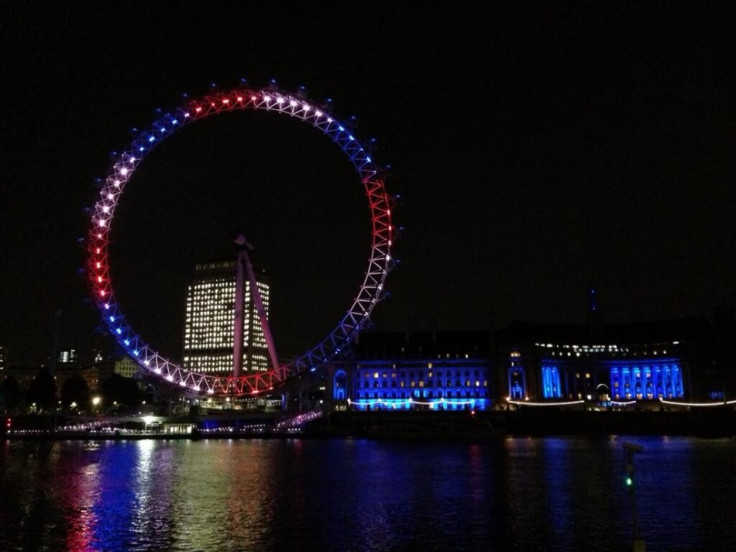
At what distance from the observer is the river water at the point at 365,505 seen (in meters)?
22.6

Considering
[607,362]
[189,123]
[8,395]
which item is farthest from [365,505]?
[607,362]

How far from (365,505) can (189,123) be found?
5475 cm

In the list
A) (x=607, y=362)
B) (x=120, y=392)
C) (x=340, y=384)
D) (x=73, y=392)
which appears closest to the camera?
(x=73, y=392)

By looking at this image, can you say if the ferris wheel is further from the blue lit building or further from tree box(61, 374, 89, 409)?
the blue lit building

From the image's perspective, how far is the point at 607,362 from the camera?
171 meters

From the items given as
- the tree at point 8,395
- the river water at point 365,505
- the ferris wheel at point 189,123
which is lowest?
the river water at point 365,505

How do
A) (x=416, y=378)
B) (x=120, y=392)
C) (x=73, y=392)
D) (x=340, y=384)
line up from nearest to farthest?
(x=73, y=392) → (x=120, y=392) → (x=416, y=378) → (x=340, y=384)

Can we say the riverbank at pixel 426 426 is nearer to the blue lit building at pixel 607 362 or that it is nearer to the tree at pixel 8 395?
the tree at pixel 8 395

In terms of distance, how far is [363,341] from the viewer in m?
176

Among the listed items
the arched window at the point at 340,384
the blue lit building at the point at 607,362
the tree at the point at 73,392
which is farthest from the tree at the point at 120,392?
the blue lit building at the point at 607,362

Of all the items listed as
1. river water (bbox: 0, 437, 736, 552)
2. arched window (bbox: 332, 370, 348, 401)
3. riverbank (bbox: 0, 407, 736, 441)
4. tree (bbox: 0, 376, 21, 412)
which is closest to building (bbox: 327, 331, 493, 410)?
arched window (bbox: 332, 370, 348, 401)

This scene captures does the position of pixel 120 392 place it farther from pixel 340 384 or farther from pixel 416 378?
pixel 416 378

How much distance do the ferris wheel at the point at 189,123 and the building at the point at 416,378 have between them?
7531 cm

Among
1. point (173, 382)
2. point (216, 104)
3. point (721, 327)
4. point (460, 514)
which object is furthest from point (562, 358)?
point (460, 514)
